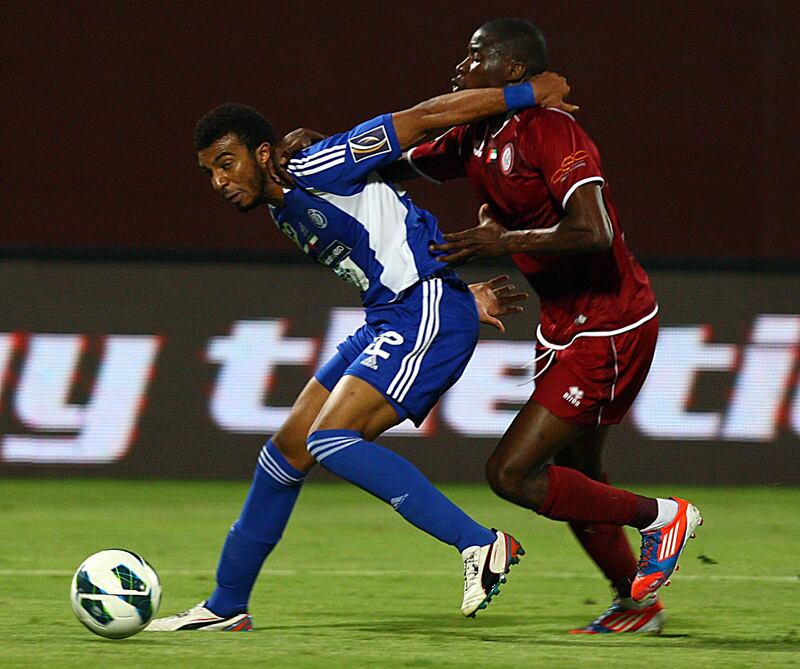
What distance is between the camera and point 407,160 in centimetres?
532

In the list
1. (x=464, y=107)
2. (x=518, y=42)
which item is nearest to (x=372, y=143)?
(x=464, y=107)

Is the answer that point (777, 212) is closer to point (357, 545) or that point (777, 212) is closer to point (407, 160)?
point (357, 545)

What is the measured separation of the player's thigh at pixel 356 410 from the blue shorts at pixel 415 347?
22 mm

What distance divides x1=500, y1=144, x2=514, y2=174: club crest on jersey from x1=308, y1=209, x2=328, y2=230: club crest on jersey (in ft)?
1.89

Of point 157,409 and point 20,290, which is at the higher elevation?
point 20,290

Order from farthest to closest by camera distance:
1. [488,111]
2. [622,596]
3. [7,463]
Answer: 1. [7,463]
2. [622,596]
3. [488,111]

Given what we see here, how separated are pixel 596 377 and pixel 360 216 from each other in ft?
2.92

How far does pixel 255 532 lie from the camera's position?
505cm

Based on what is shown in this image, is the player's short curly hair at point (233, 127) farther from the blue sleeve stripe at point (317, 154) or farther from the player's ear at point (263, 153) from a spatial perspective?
the blue sleeve stripe at point (317, 154)

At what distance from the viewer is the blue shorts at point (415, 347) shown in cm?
487

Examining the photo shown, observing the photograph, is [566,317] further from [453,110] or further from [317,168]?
[317,168]

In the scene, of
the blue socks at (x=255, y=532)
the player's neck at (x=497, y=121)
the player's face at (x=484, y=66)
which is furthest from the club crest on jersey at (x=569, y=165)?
the blue socks at (x=255, y=532)

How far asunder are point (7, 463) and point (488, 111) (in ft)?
17.1

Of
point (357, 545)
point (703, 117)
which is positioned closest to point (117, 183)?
point (703, 117)
